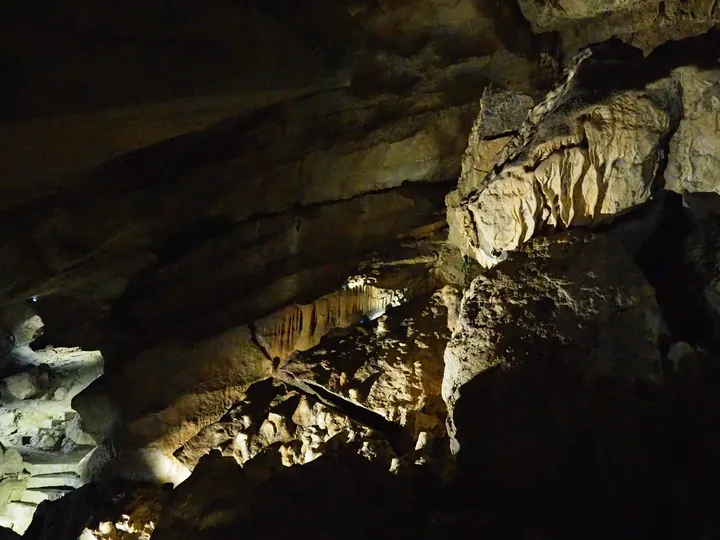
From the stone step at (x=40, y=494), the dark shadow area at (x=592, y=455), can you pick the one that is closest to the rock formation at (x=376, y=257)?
the dark shadow area at (x=592, y=455)

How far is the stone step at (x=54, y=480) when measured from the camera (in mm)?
10156

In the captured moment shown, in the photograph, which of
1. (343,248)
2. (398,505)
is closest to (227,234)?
(343,248)

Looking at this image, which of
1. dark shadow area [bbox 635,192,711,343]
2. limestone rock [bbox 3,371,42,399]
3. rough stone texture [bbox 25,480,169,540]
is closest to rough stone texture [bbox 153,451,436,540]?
dark shadow area [bbox 635,192,711,343]

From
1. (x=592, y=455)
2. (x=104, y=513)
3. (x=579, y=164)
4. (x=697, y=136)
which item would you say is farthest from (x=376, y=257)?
(x=104, y=513)

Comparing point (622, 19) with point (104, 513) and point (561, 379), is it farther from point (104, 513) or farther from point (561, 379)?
point (104, 513)

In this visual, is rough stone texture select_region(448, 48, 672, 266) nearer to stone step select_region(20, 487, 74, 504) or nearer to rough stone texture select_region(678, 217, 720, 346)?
rough stone texture select_region(678, 217, 720, 346)

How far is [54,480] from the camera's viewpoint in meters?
10.2

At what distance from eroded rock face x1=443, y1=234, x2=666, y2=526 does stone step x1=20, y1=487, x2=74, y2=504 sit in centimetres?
885

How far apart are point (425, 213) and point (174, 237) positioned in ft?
10.6

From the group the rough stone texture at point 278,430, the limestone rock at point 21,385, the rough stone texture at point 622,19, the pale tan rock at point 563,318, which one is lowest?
the rough stone texture at point 278,430

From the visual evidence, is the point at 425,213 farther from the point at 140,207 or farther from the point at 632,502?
the point at 632,502

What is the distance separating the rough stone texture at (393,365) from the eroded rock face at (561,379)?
101 cm

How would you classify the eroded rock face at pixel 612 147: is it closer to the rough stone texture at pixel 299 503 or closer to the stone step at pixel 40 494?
the rough stone texture at pixel 299 503

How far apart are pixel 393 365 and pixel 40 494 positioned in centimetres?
820
